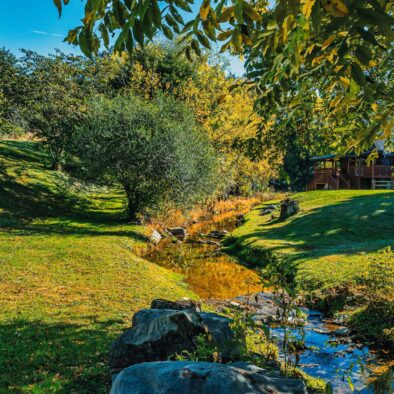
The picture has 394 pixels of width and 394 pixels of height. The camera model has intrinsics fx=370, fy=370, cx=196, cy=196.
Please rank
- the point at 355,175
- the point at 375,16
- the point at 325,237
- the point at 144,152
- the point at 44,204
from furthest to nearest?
the point at 355,175
the point at 44,204
the point at 144,152
the point at 325,237
the point at 375,16

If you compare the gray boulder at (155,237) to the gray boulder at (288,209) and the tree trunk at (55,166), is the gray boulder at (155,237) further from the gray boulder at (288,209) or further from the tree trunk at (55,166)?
the tree trunk at (55,166)

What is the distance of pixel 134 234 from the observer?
26234mm

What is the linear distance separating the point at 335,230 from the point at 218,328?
2026 cm

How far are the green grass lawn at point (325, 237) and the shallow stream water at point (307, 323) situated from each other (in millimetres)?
2270

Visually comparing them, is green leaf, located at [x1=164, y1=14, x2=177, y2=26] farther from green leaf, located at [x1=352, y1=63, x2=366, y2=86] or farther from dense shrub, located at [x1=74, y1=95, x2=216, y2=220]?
dense shrub, located at [x1=74, y1=95, x2=216, y2=220]

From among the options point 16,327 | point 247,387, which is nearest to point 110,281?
point 16,327

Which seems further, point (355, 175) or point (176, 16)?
point (355, 175)

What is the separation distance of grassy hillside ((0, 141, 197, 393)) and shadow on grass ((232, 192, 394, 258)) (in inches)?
347

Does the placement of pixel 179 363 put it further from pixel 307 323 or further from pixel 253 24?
pixel 307 323

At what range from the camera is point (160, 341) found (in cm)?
723

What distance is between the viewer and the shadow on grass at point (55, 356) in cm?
741

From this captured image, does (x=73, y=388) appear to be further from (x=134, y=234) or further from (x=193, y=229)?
(x=193, y=229)

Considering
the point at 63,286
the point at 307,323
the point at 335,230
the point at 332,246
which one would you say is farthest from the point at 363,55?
the point at 335,230

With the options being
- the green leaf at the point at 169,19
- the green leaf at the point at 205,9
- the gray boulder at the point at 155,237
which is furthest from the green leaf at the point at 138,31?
the gray boulder at the point at 155,237
